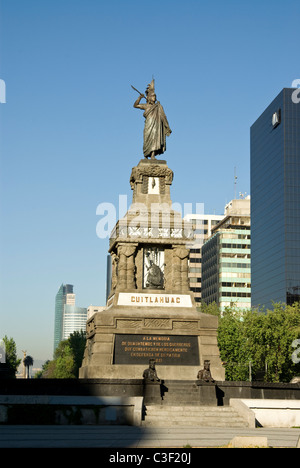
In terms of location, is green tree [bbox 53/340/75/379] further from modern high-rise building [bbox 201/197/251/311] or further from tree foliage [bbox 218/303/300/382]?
modern high-rise building [bbox 201/197/251/311]

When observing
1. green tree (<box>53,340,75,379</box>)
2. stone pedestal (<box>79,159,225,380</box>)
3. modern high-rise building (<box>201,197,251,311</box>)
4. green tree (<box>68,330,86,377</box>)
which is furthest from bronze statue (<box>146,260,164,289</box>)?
modern high-rise building (<box>201,197,251,311</box>)

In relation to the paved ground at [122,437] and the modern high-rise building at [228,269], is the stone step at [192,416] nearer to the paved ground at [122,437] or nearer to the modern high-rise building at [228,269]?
the paved ground at [122,437]

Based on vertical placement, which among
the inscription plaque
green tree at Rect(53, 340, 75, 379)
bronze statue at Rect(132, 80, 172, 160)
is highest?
bronze statue at Rect(132, 80, 172, 160)

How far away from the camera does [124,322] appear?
38812 millimetres

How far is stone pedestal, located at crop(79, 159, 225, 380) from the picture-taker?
3797 centimetres

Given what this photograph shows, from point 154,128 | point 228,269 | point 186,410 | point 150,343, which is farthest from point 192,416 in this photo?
point 228,269

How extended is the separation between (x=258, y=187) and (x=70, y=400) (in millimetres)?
157944

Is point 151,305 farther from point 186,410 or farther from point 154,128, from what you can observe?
point 154,128

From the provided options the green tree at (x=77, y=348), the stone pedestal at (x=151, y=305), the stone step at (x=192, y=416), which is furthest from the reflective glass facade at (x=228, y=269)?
the stone step at (x=192, y=416)

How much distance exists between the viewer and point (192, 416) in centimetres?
3073

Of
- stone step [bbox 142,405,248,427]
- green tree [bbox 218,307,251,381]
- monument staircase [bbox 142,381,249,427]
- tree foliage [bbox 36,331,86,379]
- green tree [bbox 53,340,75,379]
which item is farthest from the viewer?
green tree [bbox 53,340,75,379]

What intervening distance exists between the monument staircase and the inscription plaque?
3613 millimetres
